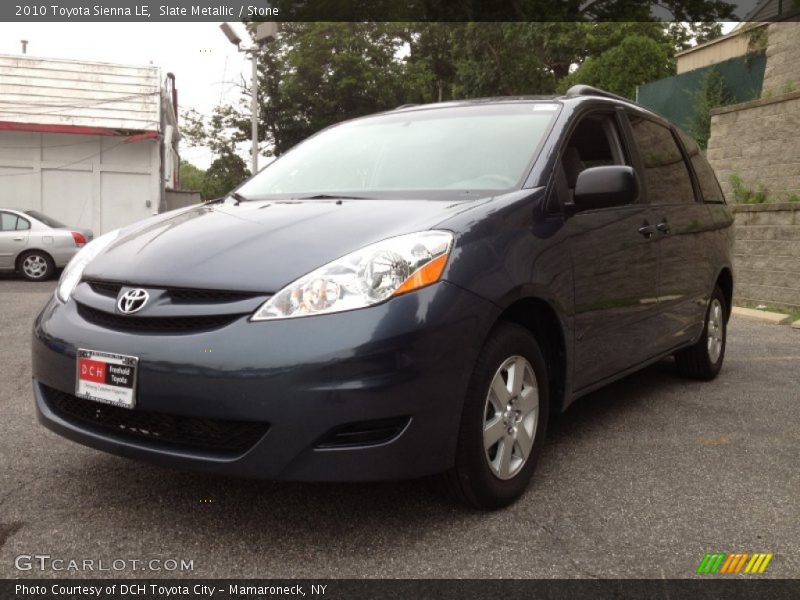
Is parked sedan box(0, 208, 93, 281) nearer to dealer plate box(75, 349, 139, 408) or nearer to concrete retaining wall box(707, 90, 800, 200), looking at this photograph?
concrete retaining wall box(707, 90, 800, 200)

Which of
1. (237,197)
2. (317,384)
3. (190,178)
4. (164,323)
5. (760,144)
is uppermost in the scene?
(760,144)

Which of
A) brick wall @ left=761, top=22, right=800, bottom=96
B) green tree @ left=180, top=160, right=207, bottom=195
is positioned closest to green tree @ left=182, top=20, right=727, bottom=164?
brick wall @ left=761, top=22, right=800, bottom=96

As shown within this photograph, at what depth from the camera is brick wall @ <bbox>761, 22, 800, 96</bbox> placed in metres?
11.3

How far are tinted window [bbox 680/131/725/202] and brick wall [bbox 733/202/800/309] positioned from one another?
412 cm

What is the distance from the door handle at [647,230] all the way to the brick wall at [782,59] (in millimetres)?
8550

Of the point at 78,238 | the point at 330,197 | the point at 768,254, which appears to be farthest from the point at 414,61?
the point at 330,197

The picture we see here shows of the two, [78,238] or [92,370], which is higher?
[92,370]

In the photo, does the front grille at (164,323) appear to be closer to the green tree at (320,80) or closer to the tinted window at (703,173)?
the tinted window at (703,173)

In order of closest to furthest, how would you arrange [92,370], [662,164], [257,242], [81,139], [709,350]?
[92,370]
[257,242]
[662,164]
[709,350]
[81,139]

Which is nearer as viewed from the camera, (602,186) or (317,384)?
(317,384)

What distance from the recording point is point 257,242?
2736mm

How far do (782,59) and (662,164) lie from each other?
8.67 meters

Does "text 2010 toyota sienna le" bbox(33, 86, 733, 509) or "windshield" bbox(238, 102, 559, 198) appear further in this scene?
"windshield" bbox(238, 102, 559, 198)

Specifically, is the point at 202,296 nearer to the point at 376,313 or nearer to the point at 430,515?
the point at 376,313
